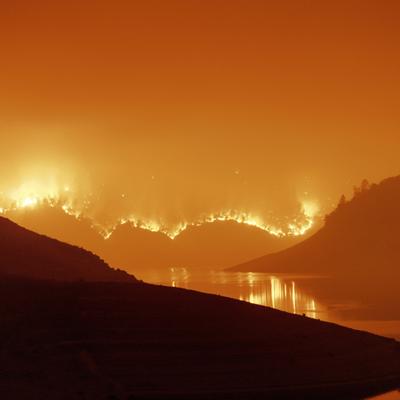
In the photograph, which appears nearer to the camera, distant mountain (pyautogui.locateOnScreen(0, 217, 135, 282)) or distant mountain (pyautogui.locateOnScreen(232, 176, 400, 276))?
distant mountain (pyautogui.locateOnScreen(0, 217, 135, 282))

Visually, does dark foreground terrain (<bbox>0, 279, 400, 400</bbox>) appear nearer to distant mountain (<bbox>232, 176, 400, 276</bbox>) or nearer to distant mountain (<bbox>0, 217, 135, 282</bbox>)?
distant mountain (<bbox>0, 217, 135, 282</bbox>)

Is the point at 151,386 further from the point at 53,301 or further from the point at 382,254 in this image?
the point at 382,254

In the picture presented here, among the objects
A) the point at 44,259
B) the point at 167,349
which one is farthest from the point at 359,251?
the point at 167,349

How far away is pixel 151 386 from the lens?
31266 millimetres

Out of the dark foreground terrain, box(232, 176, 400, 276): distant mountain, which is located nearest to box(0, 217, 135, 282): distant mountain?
the dark foreground terrain

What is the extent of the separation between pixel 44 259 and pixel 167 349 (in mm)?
19430

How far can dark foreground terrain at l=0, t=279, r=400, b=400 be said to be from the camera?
31438mm

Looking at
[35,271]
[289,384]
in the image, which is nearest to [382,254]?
[35,271]

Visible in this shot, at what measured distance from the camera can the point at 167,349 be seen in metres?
34.4

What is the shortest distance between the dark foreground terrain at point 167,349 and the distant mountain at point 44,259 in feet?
25.5

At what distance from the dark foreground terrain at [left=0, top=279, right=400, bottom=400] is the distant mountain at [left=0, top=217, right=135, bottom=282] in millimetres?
7761

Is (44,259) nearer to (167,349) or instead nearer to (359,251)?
(167,349)

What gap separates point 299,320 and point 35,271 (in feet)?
54.4

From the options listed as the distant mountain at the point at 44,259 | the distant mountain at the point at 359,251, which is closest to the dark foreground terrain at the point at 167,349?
the distant mountain at the point at 44,259
